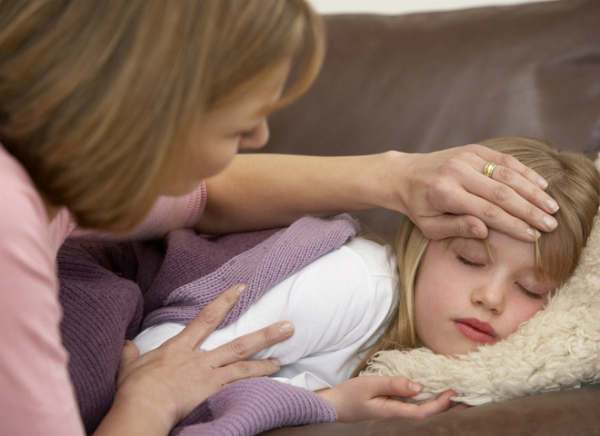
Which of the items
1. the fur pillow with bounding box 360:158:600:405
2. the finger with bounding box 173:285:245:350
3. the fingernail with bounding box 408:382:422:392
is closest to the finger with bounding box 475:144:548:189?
the fur pillow with bounding box 360:158:600:405

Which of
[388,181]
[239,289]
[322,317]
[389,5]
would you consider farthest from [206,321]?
[389,5]

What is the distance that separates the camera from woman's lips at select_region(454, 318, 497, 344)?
1.06m

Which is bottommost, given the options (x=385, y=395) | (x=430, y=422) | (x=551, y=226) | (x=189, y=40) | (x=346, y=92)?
(x=385, y=395)

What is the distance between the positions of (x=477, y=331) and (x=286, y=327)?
33 cm

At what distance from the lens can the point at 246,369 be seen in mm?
1013

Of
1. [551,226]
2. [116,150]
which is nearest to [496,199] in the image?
[551,226]

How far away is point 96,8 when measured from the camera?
0.58 meters

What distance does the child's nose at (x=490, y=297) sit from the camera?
3.40ft

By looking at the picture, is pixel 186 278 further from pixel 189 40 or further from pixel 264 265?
pixel 189 40

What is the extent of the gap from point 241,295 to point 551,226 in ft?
1.70

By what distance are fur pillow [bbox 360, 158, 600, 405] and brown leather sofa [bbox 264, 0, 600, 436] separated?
13.1 inches

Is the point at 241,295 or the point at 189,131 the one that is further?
the point at 241,295

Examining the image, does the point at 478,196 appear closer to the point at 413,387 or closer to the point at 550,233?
the point at 550,233

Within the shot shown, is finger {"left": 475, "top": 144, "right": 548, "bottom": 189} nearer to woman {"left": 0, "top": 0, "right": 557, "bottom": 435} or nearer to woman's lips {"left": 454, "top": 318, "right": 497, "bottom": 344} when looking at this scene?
woman's lips {"left": 454, "top": 318, "right": 497, "bottom": 344}
